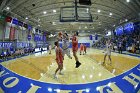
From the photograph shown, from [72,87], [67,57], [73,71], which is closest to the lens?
[72,87]

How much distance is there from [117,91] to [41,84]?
2.24 meters

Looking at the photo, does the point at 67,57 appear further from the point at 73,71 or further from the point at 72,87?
the point at 72,87

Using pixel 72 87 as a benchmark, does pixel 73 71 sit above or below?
below

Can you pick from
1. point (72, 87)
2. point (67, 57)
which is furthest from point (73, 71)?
point (67, 57)

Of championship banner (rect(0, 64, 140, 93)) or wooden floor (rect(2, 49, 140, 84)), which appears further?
wooden floor (rect(2, 49, 140, 84))

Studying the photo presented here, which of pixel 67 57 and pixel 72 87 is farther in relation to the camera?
pixel 67 57

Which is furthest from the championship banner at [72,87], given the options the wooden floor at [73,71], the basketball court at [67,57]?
the wooden floor at [73,71]

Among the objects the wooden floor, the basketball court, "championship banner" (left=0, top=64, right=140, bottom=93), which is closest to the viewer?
"championship banner" (left=0, top=64, right=140, bottom=93)

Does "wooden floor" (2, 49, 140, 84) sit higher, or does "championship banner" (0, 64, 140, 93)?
"championship banner" (0, 64, 140, 93)

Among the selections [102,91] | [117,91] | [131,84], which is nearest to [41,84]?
[102,91]

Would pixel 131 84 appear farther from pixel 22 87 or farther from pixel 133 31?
pixel 133 31

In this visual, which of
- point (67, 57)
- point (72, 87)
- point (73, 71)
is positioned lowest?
point (67, 57)

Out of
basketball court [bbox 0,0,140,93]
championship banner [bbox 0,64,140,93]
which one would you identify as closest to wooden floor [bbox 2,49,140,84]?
basketball court [bbox 0,0,140,93]

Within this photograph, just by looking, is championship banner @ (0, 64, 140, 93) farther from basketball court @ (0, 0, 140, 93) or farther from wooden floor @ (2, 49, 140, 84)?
wooden floor @ (2, 49, 140, 84)
